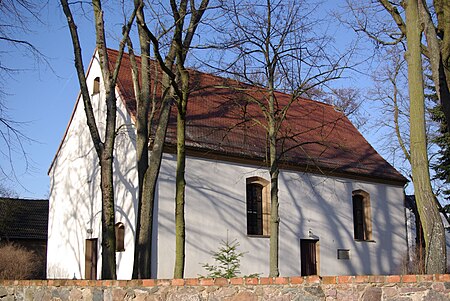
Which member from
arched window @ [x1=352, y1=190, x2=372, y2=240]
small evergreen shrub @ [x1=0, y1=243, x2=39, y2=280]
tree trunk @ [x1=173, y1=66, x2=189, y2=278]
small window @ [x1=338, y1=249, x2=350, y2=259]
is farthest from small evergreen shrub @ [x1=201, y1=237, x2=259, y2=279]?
small evergreen shrub @ [x1=0, y1=243, x2=39, y2=280]

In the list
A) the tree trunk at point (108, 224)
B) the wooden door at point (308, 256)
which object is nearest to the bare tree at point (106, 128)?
the tree trunk at point (108, 224)

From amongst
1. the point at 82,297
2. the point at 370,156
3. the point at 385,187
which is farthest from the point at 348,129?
the point at 82,297

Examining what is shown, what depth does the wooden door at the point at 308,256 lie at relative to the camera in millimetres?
22406

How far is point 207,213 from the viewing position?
764 inches

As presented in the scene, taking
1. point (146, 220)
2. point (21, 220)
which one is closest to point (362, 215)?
point (146, 220)

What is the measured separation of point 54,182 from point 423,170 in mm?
17273

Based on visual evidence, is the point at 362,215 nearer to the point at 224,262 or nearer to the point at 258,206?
the point at 258,206

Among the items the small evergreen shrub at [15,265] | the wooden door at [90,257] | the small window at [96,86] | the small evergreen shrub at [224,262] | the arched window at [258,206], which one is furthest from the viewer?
the small evergreen shrub at [15,265]

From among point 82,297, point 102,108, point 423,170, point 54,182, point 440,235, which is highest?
point 102,108

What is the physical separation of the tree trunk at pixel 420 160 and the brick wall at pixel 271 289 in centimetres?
393

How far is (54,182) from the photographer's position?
23.8 metres

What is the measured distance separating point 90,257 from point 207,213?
458 cm

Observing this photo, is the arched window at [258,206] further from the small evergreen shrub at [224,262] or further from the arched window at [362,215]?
the arched window at [362,215]

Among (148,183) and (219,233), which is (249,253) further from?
(148,183)
